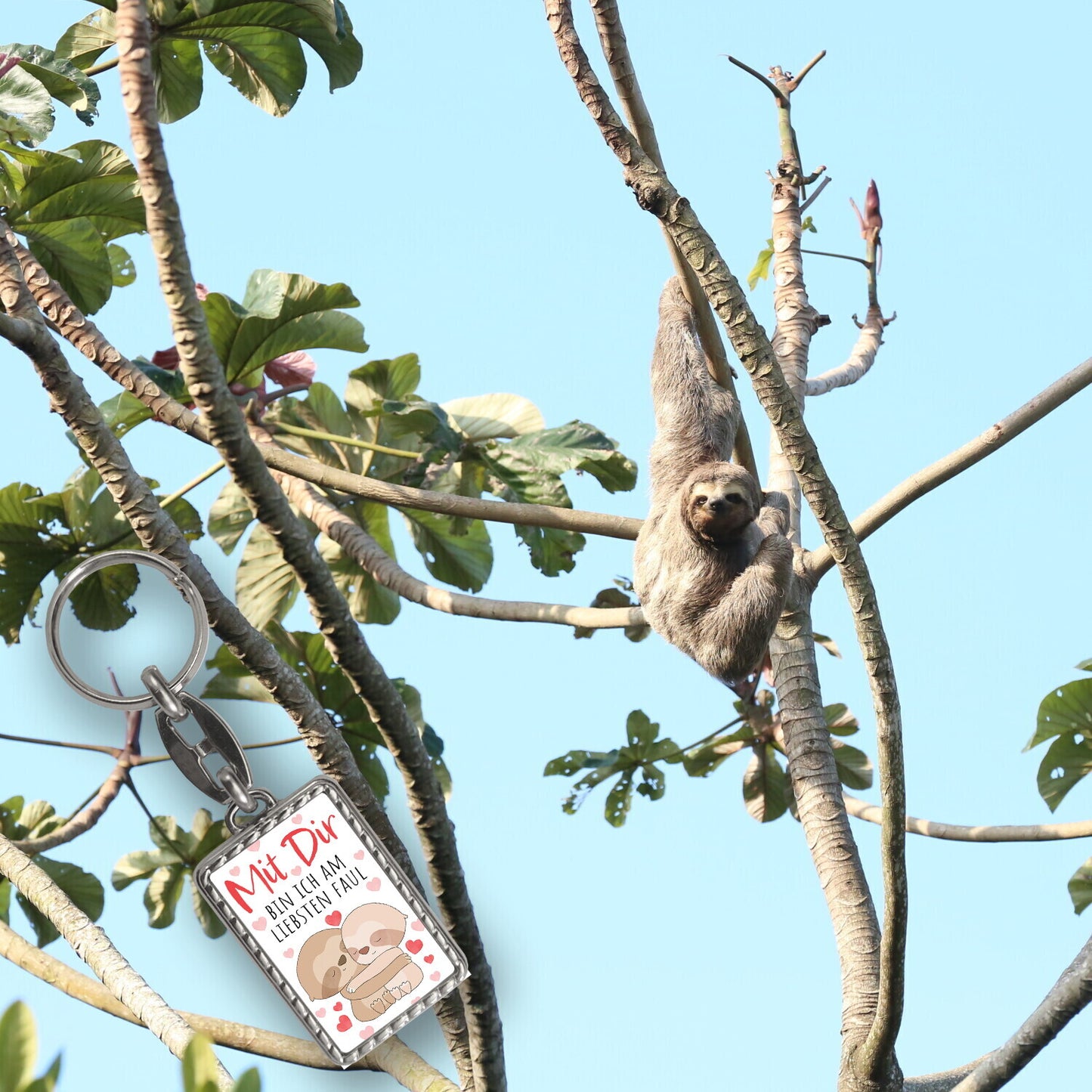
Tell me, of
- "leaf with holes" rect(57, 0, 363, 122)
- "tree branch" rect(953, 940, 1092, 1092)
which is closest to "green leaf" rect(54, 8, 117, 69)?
"leaf with holes" rect(57, 0, 363, 122)

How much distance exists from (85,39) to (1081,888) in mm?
6326

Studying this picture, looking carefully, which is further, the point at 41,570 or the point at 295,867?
the point at 41,570

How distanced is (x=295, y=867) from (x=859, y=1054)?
3081 mm

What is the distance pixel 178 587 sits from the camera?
7.03 feet

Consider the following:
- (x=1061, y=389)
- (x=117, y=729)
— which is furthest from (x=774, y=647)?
(x=117, y=729)

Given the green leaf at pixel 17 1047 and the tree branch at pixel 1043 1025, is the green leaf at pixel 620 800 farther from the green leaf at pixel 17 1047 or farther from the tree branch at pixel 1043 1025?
the green leaf at pixel 17 1047

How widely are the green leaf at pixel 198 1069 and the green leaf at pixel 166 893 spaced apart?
5857 mm

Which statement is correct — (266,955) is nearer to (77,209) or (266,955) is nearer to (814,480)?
(814,480)

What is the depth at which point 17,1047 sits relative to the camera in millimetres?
1525

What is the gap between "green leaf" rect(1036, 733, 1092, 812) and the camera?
580 centimetres

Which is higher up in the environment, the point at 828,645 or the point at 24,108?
the point at 24,108

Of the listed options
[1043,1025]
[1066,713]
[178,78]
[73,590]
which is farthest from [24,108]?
[1066,713]

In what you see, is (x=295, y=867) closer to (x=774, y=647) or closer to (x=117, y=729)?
(x=117, y=729)

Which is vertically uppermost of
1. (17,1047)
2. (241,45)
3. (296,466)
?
(241,45)
